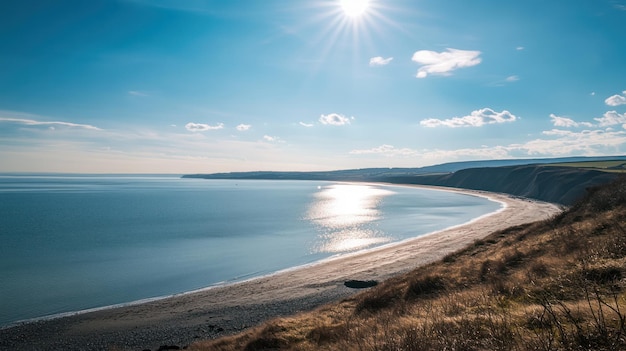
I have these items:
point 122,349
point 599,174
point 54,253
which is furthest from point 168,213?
point 599,174

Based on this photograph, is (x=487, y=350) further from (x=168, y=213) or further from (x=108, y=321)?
(x=168, y=213)

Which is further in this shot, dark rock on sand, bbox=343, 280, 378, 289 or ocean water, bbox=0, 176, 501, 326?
ocean water, bbox=0, 176, 501, 326

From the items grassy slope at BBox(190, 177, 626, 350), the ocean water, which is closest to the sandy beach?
the ocean water

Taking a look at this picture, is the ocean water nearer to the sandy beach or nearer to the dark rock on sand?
the sandy beach

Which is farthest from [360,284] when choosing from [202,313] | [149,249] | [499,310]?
[149,249]

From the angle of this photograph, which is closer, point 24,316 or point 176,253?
point 24,316

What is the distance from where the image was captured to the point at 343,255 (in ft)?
145

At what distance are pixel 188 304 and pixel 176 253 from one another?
70.8 feet

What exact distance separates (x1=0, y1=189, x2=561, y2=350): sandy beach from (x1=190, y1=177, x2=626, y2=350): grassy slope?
22.1 feet

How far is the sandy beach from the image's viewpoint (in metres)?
19.9

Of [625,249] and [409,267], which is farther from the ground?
[625,249]

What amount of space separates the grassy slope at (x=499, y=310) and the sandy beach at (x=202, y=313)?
6.74m

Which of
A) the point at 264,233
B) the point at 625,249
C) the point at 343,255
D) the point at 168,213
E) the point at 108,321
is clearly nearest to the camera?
the point at 625,249

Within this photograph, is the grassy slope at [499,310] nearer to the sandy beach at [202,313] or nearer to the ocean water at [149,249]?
the sandy beach at [202,313]
